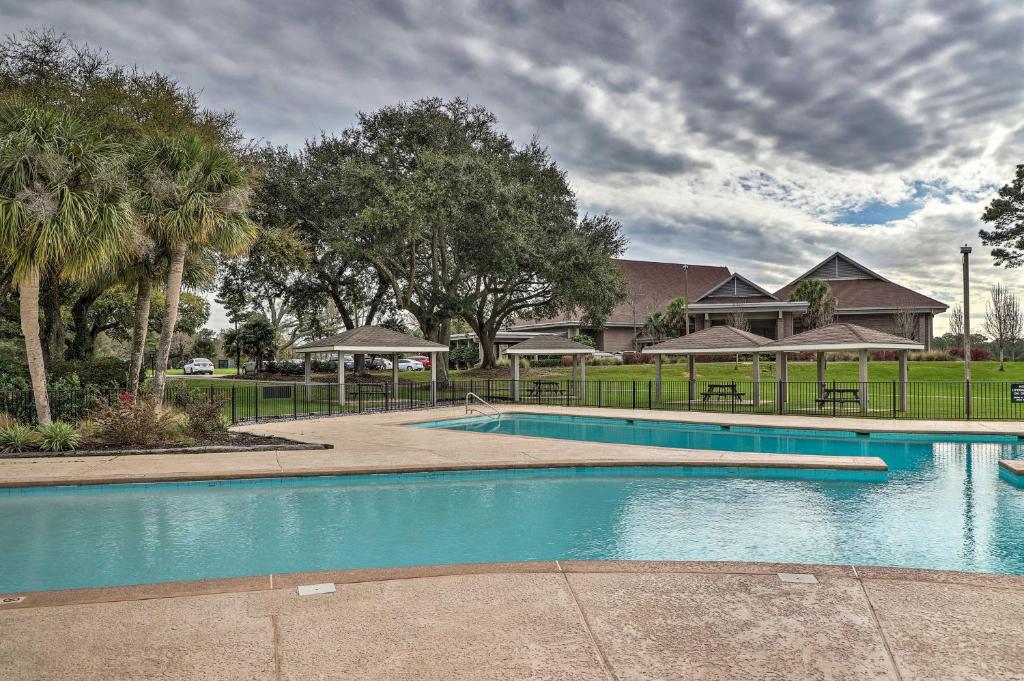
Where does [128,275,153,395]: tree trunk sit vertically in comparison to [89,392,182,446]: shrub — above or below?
above

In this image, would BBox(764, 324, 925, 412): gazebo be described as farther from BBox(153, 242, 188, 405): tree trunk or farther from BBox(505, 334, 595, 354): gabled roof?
BBox(153, 242, 188, 405): tree trunk

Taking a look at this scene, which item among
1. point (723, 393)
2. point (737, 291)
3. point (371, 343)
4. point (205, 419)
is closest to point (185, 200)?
point (205, 419)

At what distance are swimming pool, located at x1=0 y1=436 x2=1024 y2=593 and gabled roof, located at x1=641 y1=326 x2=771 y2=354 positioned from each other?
12.4 meters

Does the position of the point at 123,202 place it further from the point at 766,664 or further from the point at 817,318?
the point at 817,318

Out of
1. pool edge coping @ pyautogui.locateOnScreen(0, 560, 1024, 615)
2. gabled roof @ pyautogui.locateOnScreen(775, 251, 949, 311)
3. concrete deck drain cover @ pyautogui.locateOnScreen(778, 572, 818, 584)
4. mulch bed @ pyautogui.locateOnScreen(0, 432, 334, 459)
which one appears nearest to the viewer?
pool edge coping @ pyautogui.locateOnScreen(0, 560, 1024, 615)

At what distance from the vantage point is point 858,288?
42.8 meters

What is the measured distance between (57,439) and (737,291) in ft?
125

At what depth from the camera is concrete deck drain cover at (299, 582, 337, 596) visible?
4.86m

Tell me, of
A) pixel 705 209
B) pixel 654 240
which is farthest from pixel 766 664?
pixel 654 240

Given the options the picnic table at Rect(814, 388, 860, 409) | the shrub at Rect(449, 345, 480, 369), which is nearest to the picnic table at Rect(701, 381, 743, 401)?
the picnic table at Rect(814, 388, 860, 409)

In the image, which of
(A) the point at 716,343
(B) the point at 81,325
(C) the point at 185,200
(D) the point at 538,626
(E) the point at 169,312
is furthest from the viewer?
(B) the point at 81,325

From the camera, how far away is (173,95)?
66.8 ft

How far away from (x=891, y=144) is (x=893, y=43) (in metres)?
6.26

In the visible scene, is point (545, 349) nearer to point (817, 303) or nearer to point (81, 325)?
point (81, 325)
